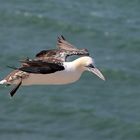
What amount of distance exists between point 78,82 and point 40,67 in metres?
26.8

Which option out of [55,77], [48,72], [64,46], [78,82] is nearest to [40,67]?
[48,72]

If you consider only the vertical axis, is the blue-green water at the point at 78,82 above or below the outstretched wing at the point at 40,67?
above

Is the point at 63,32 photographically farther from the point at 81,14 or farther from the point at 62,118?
the point at 62,118

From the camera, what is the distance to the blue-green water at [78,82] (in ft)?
128

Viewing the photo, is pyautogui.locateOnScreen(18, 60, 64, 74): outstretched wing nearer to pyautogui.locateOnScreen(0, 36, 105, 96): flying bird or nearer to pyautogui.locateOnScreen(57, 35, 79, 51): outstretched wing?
pyautogui.locateOnScreen(0, 36, 105, 96): flying bird

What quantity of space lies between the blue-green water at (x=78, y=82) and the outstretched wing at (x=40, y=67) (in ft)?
73.1

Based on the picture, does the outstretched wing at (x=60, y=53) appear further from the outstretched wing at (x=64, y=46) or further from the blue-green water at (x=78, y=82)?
the blue-green water at (x=78, y=82)

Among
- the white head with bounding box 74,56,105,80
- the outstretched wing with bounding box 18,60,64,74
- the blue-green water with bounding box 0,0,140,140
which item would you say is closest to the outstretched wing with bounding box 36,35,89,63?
the white head with bounding box 74,56,105,80

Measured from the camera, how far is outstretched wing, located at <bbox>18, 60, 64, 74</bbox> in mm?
15227

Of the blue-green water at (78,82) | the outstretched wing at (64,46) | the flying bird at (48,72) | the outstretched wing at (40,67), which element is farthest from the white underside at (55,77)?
the blue-green water at (78,82)

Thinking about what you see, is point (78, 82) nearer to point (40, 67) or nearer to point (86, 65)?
point (86, 65)

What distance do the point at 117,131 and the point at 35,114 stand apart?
4.83 meters

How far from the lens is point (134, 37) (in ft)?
156

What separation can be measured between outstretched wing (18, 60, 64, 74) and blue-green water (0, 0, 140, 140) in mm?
22277
